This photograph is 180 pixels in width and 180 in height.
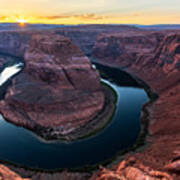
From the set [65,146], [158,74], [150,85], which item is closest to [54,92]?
[65,146]

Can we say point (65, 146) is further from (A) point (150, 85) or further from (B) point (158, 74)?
(B) point (158, 74)

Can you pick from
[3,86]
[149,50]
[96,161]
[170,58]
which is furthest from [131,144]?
[149,50]

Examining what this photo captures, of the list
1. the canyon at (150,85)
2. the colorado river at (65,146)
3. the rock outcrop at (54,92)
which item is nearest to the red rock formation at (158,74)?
the canyon at (150,85)

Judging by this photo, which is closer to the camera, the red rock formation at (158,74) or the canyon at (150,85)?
the canyon at (150,85)

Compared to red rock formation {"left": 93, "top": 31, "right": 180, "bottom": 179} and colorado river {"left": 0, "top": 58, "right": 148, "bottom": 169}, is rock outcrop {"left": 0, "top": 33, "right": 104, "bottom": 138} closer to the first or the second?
colorado river {"left": 0, "top": 58, "right": 148, "bottom": 169}

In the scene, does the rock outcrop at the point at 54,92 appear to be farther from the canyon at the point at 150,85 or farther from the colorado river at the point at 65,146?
the colorado river at the point at 65,146

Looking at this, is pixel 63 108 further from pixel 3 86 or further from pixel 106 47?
pixel 106 47
